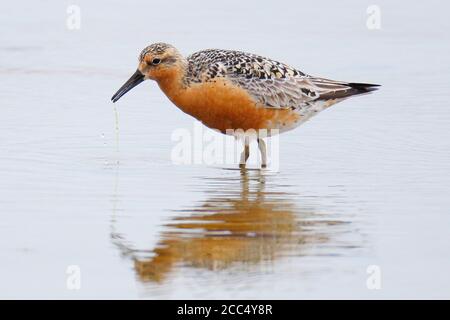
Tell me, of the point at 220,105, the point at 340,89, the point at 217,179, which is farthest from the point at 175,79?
the point at 340,89

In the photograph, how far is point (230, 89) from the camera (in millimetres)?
11328

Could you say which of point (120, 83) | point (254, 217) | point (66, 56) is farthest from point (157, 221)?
point (66, 56)

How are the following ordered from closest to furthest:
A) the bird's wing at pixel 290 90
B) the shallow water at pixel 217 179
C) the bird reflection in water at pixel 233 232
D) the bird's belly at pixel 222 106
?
the shallow water at pixel 217 179, the bird reflection in water at pixel 233 232, the bird's belly at pixel 222 106, the bird's wing at pixel 290 90

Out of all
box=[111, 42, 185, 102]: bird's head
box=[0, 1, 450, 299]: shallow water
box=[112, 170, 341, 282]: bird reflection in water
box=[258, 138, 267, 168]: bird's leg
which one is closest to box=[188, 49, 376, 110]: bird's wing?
box=[111, 42, 185, 102]: bird's head

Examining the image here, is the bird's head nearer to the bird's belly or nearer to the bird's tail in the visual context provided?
the bird's belly

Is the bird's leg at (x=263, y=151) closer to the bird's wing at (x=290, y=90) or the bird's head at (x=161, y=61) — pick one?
the bird's wing at (x=290, y=90)

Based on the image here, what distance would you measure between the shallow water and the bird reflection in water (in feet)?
0.07

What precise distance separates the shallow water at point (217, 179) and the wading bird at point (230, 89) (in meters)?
0.43

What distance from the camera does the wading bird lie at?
37.0ft

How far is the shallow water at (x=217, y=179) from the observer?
25.1 ft

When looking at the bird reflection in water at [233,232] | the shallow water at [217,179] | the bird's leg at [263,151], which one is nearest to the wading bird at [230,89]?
the bird's leg at [263,151]

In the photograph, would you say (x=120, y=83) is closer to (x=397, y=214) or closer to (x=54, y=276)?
(x=397, y=214)

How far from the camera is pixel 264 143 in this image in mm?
11641

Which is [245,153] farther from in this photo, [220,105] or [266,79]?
[266,79]
